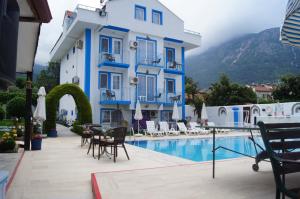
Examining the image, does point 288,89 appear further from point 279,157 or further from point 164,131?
point 279,157

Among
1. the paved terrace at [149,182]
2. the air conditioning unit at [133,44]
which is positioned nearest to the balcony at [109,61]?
the air conditioning unit at [133,44]

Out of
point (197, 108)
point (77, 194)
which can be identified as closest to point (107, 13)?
point (197, 108)

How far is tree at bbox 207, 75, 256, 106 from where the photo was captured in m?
34.8

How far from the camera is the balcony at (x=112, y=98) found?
2086 centimetres

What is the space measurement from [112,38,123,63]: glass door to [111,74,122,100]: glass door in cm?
124

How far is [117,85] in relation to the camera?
22.4 meters

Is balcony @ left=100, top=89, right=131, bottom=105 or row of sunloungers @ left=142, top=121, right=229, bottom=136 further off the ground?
balcony @ left=100, top=89, right=131, bottom=105

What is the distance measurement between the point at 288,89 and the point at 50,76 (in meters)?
33.1

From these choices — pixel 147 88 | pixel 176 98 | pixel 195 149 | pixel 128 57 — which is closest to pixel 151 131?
pixel 147 88

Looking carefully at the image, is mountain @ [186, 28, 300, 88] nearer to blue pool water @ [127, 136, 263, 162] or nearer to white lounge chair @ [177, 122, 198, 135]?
white lounge chair @ [177, 122, 198, 135]

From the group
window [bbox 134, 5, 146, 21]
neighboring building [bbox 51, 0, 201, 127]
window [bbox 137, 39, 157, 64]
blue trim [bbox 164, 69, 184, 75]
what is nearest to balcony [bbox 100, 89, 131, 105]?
neighboring building [bbox 51, 0, 201, 127]

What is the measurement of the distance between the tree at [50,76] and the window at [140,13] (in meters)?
23.5

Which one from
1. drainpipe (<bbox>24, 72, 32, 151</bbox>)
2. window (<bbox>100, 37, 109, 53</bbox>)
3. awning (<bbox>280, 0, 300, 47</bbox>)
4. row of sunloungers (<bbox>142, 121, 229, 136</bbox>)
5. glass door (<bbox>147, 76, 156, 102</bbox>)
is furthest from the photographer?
glass door (<bbox>147, 76, 156, 102</bbox>)

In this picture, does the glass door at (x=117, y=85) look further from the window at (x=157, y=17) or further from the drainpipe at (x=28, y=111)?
the drainpipe at (x=28, y=111)
